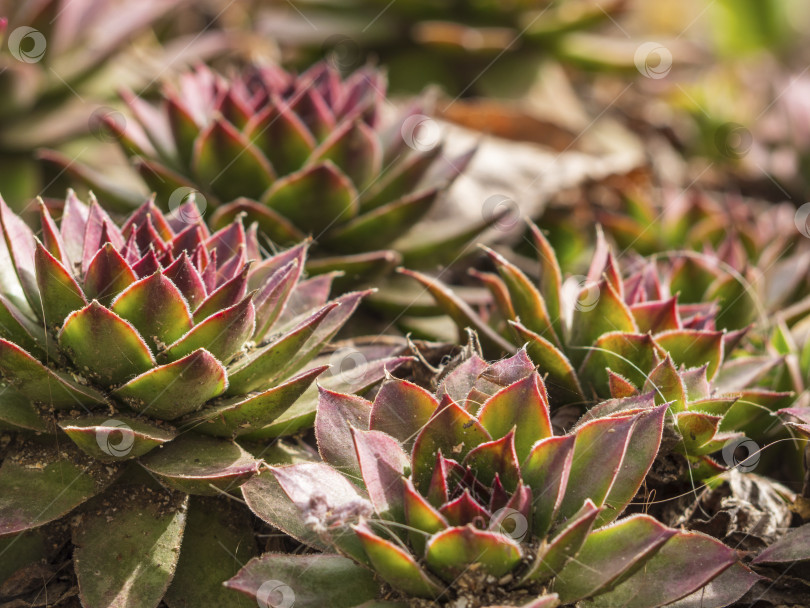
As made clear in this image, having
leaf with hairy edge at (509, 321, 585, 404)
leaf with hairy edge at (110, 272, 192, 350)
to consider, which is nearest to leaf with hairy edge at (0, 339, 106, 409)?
leaf with hairy edge at (110, 272, 192, 350)

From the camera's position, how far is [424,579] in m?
1.06

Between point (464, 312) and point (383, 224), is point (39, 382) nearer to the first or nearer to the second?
point (464, 312)

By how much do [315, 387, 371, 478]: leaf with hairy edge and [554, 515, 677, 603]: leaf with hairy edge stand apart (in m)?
0.34

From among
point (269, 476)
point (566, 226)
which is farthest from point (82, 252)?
point (566, 226)

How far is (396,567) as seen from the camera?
1063 mm

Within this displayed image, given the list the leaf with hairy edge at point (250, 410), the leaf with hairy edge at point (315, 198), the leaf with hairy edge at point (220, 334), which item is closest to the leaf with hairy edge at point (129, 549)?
the leaf with hairy edge at point (250, 410)

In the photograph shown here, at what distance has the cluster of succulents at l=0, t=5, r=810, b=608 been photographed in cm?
114

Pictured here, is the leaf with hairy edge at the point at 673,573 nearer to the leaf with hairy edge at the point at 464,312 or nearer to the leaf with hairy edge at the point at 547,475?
the leaf with hairy edge at the point at 547,475

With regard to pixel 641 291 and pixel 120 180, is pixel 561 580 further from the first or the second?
pixel 120 180

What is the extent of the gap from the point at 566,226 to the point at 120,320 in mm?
1651

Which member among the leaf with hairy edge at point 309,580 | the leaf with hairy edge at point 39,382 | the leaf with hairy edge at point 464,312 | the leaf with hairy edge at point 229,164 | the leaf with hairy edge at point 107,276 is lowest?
the leaf with hairy edge at point 309,580

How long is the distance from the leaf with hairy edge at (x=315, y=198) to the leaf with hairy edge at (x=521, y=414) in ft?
2.52

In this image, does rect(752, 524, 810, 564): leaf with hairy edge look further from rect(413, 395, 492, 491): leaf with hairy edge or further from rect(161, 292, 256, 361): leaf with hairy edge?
rect(161, 292, 256, 361): leaf with hairy edge

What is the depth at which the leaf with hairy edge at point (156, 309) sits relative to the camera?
125 centimetres
